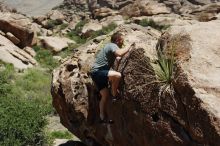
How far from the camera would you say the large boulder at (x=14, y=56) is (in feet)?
112

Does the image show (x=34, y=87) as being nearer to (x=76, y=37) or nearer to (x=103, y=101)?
(x=103, y=101)

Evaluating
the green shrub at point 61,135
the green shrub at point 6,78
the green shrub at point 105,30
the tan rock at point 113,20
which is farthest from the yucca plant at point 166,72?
the tan rock at point 113,20

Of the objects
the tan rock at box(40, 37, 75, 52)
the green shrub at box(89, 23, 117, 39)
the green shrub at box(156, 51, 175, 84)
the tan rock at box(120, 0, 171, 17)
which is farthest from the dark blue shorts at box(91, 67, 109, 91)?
the tan rock at box(120, 0, 171, 17)

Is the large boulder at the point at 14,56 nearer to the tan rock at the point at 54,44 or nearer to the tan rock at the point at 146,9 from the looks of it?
the tan rock at the point at 54,44

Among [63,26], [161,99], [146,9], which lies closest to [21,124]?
[161,99]

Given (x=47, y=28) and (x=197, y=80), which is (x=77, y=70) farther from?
(x=47, y=28)

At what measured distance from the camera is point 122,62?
9305mm

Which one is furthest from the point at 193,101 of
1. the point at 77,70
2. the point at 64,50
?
the point at 64,50

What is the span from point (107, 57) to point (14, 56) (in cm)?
2700

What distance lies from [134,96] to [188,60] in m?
1.47

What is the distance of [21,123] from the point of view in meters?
17.3

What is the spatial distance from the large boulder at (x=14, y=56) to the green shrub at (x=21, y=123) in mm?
14555

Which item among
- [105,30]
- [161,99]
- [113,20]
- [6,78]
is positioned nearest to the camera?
[161,99]

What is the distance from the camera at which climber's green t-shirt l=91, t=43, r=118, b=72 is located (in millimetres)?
9359
